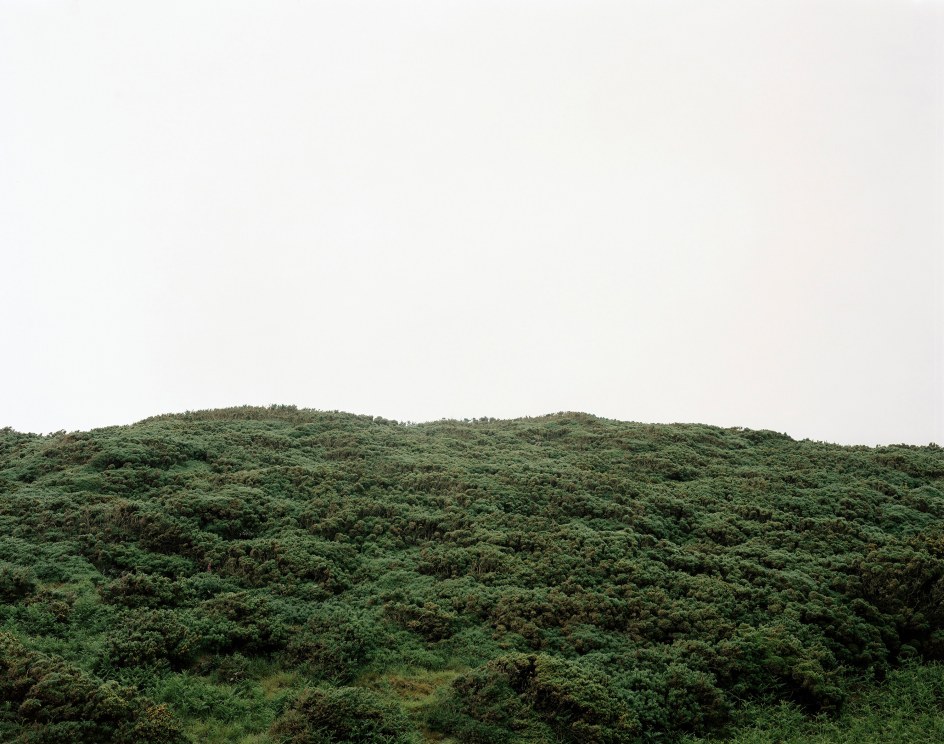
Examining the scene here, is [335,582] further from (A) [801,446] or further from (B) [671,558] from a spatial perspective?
(A) [801,446]

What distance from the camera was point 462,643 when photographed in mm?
12438

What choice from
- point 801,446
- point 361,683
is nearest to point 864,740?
point 361,683

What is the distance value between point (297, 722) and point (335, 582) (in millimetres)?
3845

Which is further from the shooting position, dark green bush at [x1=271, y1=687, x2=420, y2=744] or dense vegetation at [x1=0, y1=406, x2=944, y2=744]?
dense vegetation at [x1=0, y1=406, x2=944, y2=744]

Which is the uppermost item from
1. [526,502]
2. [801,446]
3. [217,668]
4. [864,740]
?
[801,446]

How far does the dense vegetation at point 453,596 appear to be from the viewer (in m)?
10.8

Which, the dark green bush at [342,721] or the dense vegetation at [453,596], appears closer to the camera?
the dark green bush at [342,721]

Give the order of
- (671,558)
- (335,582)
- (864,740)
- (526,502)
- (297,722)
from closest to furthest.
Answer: (297,722), (864,740), (335,582), (671,558), (526,502)

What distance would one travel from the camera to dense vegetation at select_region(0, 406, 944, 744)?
35.3ft

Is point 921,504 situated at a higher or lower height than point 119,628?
higher

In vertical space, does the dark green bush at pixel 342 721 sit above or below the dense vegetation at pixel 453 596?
below

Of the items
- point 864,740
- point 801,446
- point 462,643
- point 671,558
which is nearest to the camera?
point 864,740

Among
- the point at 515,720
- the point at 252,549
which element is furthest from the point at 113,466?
the point at 515,720

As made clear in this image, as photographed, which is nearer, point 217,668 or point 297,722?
point 297,722
